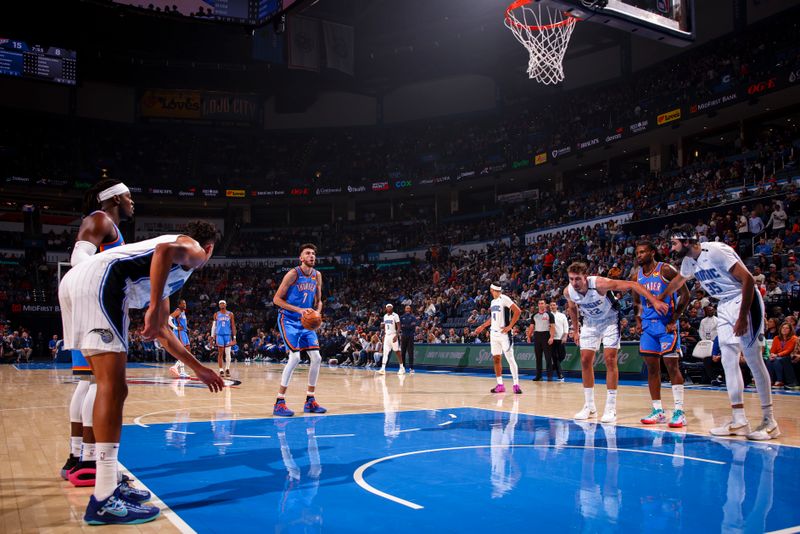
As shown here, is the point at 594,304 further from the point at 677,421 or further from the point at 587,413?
the point at 677,421

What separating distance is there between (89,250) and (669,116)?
27218 millimetres

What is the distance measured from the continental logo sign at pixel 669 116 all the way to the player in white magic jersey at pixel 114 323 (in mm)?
26861

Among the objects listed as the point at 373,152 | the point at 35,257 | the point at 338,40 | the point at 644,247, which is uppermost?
the point at 338,40

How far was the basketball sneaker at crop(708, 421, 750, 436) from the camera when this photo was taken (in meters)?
6.40

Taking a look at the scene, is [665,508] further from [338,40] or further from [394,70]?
[394,70]

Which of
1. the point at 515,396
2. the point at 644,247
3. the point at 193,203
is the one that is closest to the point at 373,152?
the point at 193,203

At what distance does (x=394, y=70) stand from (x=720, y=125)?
20470 millimetres

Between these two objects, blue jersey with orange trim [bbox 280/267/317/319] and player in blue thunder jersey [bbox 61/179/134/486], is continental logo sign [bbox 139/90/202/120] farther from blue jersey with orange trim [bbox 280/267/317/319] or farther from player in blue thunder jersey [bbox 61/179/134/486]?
player in blue thunder jersey [bbox 61/179/134/486]

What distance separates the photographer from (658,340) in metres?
7.43

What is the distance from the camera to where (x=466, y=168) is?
1448 inches

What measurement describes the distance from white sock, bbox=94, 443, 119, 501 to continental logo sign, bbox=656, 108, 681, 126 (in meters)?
27.7

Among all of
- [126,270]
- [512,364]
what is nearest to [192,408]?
[126,270]

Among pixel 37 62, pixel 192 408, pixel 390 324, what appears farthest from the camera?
pixel 37 62

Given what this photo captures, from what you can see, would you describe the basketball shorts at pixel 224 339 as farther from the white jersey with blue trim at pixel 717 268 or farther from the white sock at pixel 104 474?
the white sock at pixel 104 474
